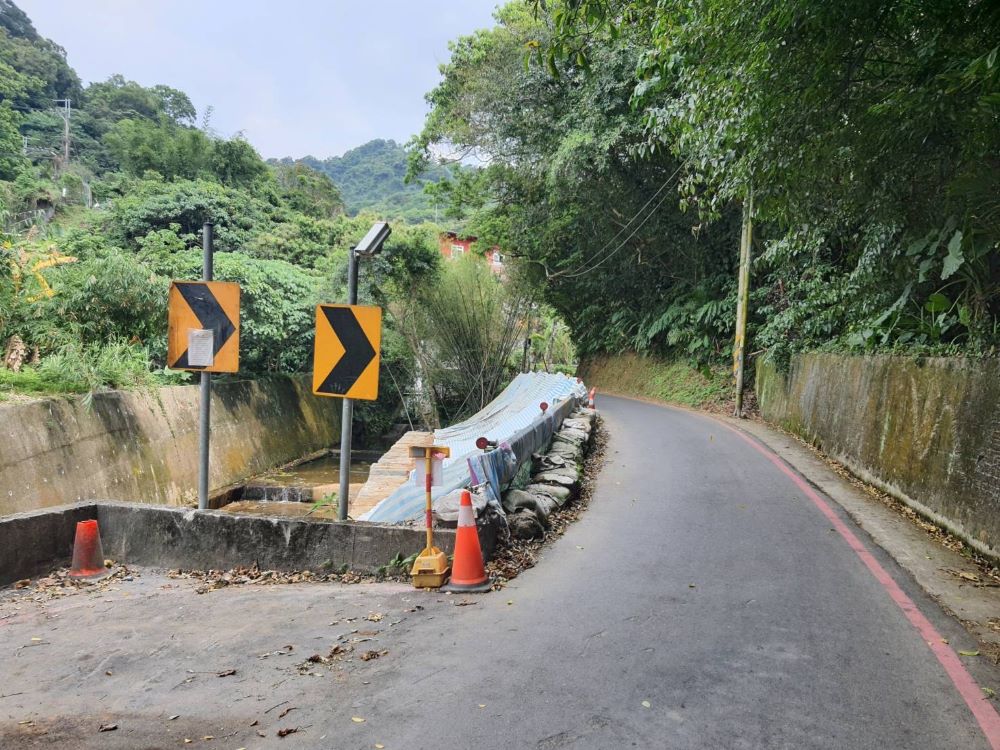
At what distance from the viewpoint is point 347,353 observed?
222 inches

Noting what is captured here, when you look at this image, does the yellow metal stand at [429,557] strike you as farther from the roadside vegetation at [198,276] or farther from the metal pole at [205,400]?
the roadside vegetation at [198,276]

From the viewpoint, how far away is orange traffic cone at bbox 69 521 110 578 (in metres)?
5.76

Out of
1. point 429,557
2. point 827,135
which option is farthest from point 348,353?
point 827,135

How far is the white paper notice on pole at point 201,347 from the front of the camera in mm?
5754

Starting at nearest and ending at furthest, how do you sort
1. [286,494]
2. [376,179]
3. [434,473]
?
1. [434,473]
2. [286,494]
3. [376,179]

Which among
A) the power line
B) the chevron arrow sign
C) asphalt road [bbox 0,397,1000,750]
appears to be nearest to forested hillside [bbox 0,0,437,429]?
the power line

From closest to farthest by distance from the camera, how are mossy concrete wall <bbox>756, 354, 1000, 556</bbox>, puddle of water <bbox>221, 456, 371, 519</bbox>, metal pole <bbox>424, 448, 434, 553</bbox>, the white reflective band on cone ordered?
1. the white reflective band on cone
2. metal pole <bbox>424, 448, 434, 553</bbox>
3. mossy concrete wall <bbox>756, 354, 1000, 556</bbox>
4. puddle of water <bbox>221, 456, 371, 519</bbox>

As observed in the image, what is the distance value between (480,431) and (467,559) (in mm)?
6737

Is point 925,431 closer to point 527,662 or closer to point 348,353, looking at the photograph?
point 527,662

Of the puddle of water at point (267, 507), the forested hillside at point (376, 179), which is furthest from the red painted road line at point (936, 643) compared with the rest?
the forested hillside at point (376, 179)

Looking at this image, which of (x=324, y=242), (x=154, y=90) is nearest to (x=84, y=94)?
(x=154, y=90)

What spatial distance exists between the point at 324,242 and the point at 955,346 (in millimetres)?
23131

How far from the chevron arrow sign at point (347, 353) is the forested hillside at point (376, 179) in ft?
197

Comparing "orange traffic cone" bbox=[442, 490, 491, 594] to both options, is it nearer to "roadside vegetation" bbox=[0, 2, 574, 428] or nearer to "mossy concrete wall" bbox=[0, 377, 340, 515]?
"mossy concrete wall" bbox=[0, 377, 340, 515]
